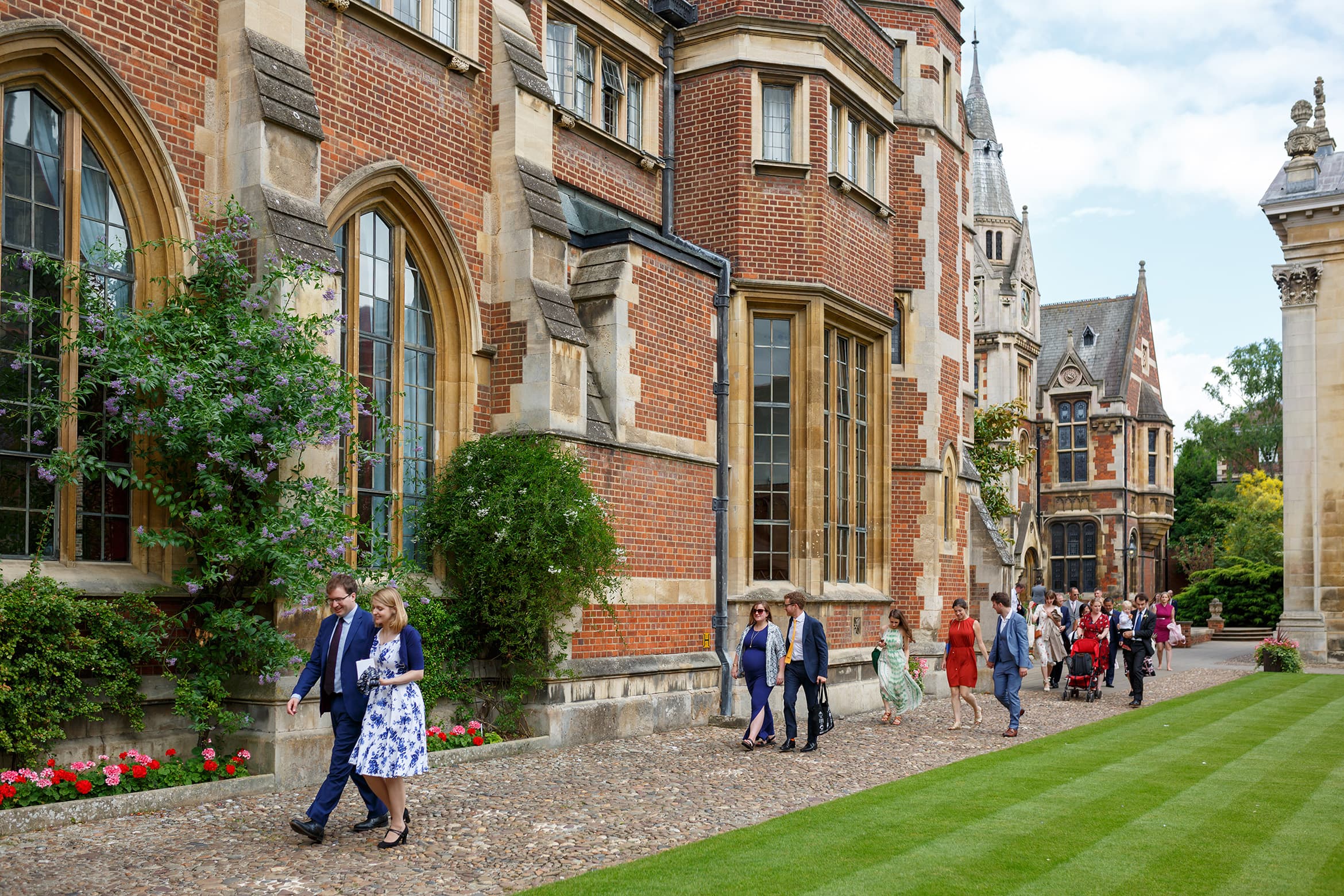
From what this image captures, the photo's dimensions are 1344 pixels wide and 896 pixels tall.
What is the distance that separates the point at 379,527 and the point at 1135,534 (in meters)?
56.6

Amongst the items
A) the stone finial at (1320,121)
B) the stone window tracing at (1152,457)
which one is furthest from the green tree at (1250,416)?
the stone finial at (1320,121)

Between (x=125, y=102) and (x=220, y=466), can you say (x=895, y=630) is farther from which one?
(x=125, y=102)

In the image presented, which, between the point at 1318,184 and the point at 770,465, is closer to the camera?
the point at 770,465

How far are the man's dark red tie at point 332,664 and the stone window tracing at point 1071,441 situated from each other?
191 feet

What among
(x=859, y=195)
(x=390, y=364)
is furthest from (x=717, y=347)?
(x=390, y=364)

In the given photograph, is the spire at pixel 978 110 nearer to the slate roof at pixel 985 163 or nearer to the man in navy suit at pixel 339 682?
the slate roof at pixel 985 163

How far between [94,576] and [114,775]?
147cm

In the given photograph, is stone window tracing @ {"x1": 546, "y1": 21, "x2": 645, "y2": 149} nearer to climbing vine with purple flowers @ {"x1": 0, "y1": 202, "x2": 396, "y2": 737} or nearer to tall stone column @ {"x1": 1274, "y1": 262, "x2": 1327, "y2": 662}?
climbing vine with purple flowers @ {"x1": 0, "y1": 202, "x2": 396, "y2": 737}

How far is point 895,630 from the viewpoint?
1452 cm

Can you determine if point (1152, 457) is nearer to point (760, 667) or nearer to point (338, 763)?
point (760, 667)

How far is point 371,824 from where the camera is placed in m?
7.29

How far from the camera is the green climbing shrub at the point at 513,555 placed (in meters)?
10.7

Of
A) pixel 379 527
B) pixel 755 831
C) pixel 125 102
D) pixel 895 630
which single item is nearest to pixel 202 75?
pixel 125 102

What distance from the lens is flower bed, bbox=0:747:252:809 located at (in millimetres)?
7141
